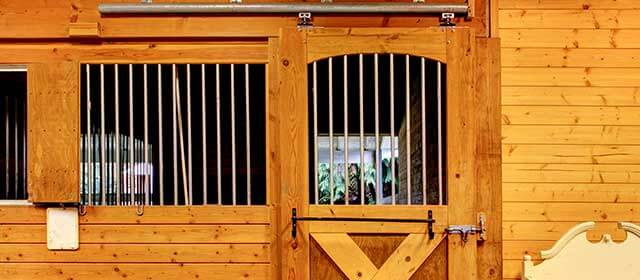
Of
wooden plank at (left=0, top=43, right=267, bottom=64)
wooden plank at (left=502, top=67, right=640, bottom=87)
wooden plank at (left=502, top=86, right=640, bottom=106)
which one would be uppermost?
wooden plank at (left=0, top=43, right=267, bottom=64)

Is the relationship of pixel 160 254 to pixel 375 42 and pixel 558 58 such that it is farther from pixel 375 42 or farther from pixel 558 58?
pixel 558 58

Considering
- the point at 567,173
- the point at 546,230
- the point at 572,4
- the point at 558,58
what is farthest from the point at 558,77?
the point at 546,230

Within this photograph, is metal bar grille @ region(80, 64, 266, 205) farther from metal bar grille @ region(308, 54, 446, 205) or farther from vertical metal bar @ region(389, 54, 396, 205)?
vertical metal bar @ region(389, 54, 396, 205)

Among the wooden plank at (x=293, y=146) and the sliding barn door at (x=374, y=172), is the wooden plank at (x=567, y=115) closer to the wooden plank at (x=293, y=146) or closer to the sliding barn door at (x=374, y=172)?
the sliding barn door at (x=374, y=172)

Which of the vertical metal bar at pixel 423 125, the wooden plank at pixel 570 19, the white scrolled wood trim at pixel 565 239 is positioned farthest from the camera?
the wooden plank at pixel 570 19

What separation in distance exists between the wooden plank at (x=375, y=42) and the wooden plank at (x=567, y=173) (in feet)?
2.47

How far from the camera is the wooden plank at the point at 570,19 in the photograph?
365 cm

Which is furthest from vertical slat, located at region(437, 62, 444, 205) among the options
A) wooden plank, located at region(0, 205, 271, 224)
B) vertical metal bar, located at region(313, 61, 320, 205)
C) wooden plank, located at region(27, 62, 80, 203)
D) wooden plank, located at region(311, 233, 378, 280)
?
wooden plank, located at region(27, 62, 80, 203)

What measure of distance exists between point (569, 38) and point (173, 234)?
2.49 meters

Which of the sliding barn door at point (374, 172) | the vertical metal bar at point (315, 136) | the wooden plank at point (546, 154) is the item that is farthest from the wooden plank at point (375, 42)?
the wooden plank at point (546, 154)

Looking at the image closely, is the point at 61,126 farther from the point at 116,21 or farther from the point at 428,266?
the point at 428,266

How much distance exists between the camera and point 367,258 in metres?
3.50

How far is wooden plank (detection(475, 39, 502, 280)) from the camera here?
3.60 m

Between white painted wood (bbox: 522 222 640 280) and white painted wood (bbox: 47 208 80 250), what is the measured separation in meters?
2.48
